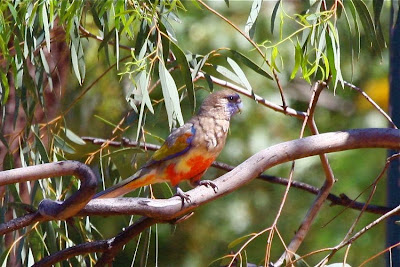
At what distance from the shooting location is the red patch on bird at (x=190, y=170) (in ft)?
9.73

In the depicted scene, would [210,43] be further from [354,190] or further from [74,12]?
[74,12]

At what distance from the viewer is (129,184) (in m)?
2.84

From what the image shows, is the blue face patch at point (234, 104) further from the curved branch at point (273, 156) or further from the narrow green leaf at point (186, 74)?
the curved branch at point (273, 156)

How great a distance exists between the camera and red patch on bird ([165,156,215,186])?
2.97 metres

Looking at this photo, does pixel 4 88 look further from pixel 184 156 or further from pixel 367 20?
pixel 367 20

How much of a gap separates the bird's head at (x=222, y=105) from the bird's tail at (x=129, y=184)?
0.36 meters

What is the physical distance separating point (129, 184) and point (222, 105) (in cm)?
53

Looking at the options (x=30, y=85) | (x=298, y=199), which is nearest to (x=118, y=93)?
(x=298, y=199)

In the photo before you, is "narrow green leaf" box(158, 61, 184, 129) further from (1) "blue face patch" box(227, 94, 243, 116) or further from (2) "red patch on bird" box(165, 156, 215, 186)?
(1) "blue face patch" box(227, 94, 243, 116)

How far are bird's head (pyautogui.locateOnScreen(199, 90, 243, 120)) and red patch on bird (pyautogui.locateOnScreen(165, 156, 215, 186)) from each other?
8.0 inches

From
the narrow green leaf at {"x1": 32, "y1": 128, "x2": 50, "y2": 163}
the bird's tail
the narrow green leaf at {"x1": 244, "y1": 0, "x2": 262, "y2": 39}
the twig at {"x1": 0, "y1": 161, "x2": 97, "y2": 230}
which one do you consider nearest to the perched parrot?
the bird's tail

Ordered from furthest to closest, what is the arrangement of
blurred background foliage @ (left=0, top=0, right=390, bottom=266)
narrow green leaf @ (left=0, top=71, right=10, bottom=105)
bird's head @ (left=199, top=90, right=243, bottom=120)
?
blurred background foliage @ (left=0, top=0, right=390, bottom=266), bird's head @ (left=199, top=90, right=243, bottom=120), narrow green leaf @ (left=0, top=71, right=10, bottom=105)

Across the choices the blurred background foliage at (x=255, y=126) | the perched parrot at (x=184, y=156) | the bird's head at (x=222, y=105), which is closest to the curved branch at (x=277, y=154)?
the perched parrot at (x=184, y=156)

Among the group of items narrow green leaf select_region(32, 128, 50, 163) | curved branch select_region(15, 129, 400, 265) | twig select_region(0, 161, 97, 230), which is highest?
twig select_region(0, 161, 97, 230)
